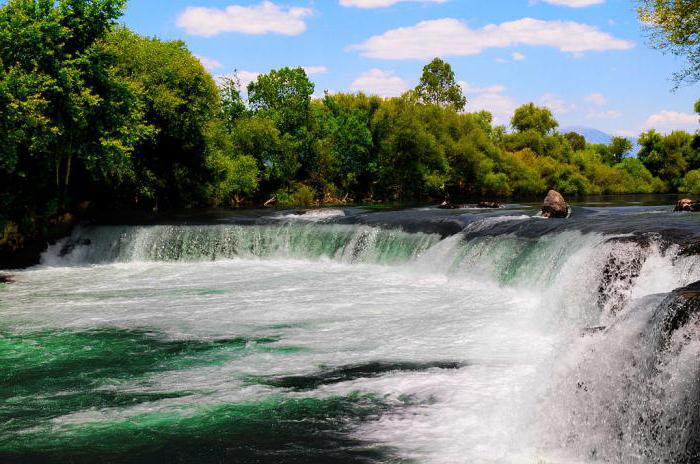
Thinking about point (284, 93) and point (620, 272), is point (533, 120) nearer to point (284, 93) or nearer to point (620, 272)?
point (284, 93)

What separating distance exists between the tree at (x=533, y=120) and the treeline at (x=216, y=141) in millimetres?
193

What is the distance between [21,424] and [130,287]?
1083cm

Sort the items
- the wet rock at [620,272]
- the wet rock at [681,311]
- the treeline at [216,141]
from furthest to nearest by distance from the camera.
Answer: the treeline at [216,141], the wet rock at [620,272], the wet rock at [681,311]

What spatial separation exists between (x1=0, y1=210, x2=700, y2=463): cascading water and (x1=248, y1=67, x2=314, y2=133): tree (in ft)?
110

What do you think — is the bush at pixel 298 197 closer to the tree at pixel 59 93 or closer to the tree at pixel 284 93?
the tree at pixel 284 93

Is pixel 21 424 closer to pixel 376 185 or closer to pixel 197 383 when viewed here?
pixel 197 383

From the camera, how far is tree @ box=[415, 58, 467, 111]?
273 feet

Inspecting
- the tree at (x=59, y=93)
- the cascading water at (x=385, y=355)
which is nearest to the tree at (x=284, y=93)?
the tree at (x=59, y=93)

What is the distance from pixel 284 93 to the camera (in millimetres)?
54125

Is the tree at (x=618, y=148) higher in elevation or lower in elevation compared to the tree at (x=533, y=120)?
lower

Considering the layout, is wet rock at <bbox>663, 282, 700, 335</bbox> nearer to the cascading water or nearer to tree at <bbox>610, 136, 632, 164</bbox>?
the cascading water

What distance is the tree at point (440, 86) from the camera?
3275 inches

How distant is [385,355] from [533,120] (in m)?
80.6

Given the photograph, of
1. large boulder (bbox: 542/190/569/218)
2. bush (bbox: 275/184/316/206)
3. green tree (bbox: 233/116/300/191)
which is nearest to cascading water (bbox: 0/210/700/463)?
large boulder (bbox: 542/190/569/218)
